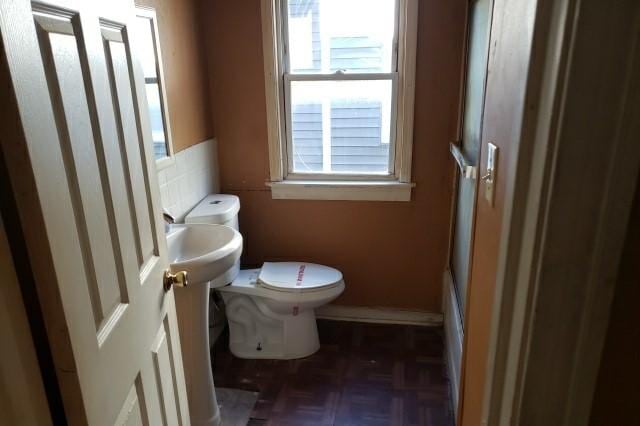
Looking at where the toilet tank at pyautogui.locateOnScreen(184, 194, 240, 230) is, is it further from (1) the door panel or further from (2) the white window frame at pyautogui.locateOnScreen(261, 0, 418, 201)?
(1) the door panel

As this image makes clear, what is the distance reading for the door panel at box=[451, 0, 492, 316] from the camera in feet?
5.91

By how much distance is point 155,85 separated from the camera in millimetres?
1950

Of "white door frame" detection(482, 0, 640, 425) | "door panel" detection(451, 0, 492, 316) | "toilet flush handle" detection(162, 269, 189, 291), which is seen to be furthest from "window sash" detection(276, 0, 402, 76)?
"white door frame" detection(482, 0, 640, 425)

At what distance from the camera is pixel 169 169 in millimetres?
2027

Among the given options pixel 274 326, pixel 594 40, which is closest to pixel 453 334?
pixel 274 326

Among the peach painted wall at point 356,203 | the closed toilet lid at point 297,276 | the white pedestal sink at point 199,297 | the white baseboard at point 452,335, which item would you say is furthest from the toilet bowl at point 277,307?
the white baseboard at point 452,335

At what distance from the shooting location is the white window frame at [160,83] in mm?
1863

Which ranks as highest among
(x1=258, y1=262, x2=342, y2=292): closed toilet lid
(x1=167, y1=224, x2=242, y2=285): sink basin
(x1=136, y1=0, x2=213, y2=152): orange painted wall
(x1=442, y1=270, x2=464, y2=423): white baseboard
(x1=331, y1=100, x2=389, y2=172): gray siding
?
(x1=136, y1=0, x2=213, y2=152): orange painted wall

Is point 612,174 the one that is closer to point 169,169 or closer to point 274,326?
point 169,169

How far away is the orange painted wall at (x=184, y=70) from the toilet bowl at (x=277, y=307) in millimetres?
781

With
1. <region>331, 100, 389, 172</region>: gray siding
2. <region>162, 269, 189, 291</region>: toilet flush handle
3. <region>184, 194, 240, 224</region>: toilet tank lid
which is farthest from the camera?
<region>331, 100, 389, 172</region>: gray siding

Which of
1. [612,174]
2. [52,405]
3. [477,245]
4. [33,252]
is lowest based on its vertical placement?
[52,405]

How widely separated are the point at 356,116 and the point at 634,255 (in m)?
2.02

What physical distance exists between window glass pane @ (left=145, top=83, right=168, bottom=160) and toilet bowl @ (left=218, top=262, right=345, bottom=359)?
0.77 metres
